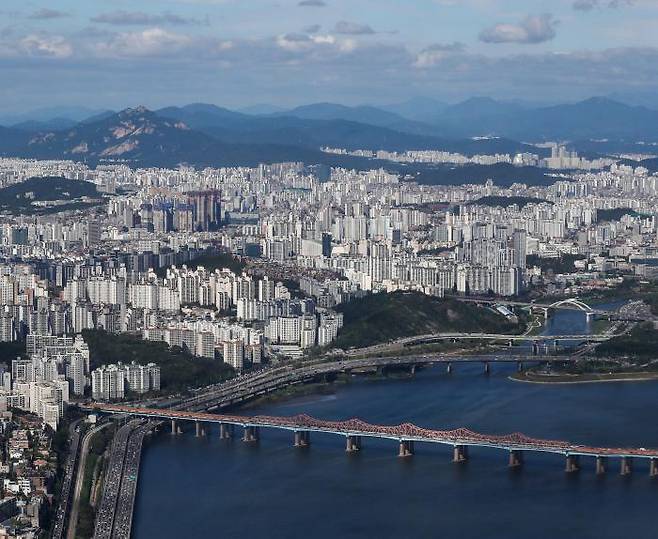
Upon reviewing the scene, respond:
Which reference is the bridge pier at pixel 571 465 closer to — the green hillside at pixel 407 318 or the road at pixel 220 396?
the road at pixel 220 396

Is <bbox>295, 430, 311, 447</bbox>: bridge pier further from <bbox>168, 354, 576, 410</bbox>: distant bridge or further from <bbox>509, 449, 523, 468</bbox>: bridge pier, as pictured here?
<bbox>509, 449, 523, 468</bbox>: bridge pier

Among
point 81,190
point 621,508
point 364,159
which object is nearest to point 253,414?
point 621,508

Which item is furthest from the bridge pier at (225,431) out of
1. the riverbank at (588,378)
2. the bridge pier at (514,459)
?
the riverbank at (588,378)

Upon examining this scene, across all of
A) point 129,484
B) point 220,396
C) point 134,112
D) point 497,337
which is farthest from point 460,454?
point 134,112

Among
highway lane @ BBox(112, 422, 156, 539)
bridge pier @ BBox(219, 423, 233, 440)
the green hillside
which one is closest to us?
highway lane @ BBox(112, 422, 156, 539)

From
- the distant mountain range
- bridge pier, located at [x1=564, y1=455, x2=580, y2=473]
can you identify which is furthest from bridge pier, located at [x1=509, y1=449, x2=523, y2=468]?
the distant mountain range

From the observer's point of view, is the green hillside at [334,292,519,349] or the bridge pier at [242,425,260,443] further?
the green hillside at [334,292,519,349]

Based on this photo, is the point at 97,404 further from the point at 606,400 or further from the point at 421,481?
the point at 606,400
